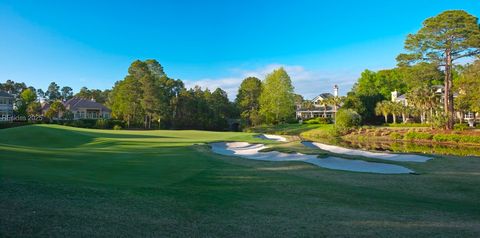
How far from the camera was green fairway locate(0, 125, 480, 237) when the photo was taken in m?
5.04

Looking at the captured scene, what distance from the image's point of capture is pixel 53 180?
7477 millimetres

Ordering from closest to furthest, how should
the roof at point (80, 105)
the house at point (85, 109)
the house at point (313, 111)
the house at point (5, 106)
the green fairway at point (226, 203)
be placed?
1. the green fairway at point (226, 203)
2. the house at point (5, 106)
3. the roof at point (80, 105)
4. the house at point (85, 109)
5. the house at point (313, 111)

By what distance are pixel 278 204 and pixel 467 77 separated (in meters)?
47.3

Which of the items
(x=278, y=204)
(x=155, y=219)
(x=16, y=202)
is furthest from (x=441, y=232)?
(x=16, y=202)

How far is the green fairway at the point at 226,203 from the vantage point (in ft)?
16.5

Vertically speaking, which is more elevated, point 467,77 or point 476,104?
point 467,77

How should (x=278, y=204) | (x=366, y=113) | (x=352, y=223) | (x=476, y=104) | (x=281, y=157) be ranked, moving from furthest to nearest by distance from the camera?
(x=366, y=113) → (x=476, y=104) → (x=281, y=157) → (x=278, y=204) → (x=352, y=223)

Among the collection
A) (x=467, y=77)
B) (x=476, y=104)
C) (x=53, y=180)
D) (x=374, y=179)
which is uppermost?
(x=467, y=77)

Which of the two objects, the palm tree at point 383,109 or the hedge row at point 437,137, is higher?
the palm tree at point 383,109

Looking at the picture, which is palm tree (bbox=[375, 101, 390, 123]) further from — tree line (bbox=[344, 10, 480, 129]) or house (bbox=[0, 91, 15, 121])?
house (bbox=[0, 91, 15, 121])

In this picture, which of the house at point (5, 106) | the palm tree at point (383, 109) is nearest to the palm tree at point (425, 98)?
the palm tree at point (383, 109)

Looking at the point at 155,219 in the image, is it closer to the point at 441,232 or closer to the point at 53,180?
the point at 53,180

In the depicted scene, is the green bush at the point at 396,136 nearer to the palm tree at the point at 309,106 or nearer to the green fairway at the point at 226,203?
the green fairway at the point at 226,203

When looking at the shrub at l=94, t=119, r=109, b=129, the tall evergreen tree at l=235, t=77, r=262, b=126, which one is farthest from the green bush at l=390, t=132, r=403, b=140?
the shrub at l=94, t=119, r=109, b=129
